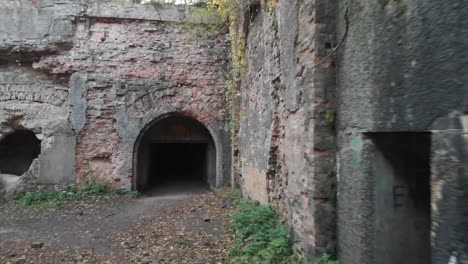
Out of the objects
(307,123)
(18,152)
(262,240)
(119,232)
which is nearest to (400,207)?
(307,123)

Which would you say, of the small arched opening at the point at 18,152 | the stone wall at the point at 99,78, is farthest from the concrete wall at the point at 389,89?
the small arched opening at the point at 18,152

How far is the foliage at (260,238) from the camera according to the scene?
378cm

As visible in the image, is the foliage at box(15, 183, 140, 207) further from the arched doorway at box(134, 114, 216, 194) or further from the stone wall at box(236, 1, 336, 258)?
the stone wall at box(236, 1, 336, 258)

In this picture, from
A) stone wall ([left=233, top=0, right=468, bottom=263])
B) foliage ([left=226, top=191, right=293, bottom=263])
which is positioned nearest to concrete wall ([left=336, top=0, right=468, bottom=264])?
stone wall ([left=233, top=0, right=468, bottom=263])

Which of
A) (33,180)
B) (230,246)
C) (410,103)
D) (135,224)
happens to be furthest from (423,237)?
(33,180)

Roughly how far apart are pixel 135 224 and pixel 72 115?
3.99 m

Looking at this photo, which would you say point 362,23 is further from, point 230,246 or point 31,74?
point 31,74

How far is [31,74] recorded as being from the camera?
8.97 metres

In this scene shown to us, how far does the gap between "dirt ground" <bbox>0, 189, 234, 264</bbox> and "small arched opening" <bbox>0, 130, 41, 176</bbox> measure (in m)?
3.37

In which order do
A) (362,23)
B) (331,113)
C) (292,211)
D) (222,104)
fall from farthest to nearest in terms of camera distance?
1. (222,104)
2. (292,211)
3. (331,113)
4. (362,23)

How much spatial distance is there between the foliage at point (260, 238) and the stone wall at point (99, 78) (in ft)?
13.4

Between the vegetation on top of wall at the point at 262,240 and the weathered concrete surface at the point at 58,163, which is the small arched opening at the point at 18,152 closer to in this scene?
the weathered concrete surface at the point at 58,163

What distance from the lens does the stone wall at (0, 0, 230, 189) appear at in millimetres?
8680

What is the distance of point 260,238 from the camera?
4371 millimetres
